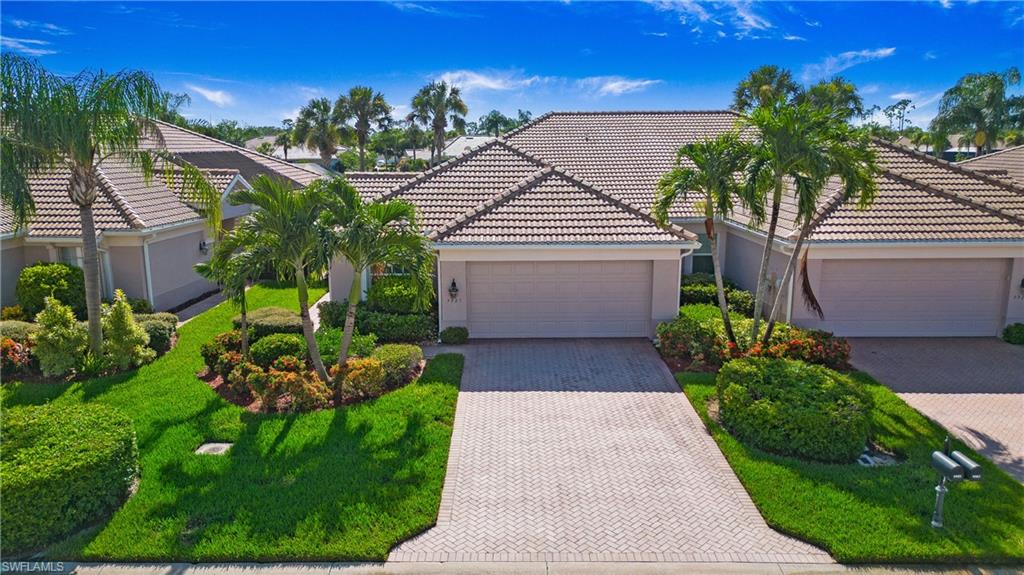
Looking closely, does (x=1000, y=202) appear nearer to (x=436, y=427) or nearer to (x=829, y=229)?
(x=829, y=229)

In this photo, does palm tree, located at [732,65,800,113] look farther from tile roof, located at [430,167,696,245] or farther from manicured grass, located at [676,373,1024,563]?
manicured grass, located at [676,373,1024,563]

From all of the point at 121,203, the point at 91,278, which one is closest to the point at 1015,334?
the point at 91,278

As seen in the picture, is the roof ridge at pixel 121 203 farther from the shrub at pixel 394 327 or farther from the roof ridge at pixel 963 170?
the roof ridge at pixel 963 170

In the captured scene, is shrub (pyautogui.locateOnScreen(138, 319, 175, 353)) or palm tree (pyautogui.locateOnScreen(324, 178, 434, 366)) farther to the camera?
shrub (pyautogui.locateOnScreen(138, 319, 175, 353))

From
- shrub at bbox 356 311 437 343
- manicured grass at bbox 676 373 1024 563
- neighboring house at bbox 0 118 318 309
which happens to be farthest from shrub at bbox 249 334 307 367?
manicured grass at bbox 676 373 1024 563

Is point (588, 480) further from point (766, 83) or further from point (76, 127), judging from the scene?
point (766, 83)

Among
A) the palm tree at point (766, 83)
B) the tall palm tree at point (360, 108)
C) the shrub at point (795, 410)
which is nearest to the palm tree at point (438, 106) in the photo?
the tall palm tree at point (360, 108)
